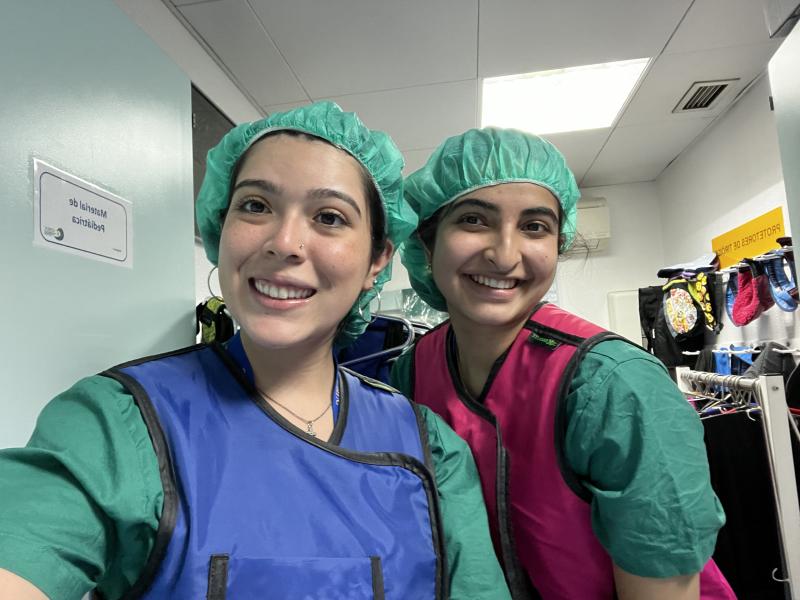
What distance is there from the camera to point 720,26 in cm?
253

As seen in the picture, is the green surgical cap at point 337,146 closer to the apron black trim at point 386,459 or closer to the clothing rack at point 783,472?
the apron black trim at point 386,459

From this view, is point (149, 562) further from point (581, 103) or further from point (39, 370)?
point (581, 103)

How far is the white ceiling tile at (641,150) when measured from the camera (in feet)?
11.9

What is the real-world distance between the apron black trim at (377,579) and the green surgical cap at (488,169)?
720 mm

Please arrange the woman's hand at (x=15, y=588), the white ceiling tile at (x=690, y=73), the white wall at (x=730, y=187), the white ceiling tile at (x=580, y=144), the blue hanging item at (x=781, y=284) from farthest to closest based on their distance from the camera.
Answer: the white ceiling tile at (x=580, y=144), the white wall at (x=730, y=187), the white ceiling tile at (x=690, y=73), the blue hanging item at (x=781, y=284), the woman's hand at (x=15, y=588)

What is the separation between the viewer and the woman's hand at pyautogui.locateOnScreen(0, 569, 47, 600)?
475 millimetres

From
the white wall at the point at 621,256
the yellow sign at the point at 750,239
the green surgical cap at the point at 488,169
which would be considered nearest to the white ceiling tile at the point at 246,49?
the green surgical cap at the point at 488,169

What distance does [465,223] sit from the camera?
1.10m

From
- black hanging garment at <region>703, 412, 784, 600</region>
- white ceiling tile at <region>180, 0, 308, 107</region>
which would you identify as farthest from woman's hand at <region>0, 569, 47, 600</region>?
white ceiling tile at <region>180, 0, 308, 107</region>

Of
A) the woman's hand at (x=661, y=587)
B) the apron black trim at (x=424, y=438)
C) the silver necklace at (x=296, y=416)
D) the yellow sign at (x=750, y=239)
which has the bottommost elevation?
the woman's hand at (x=661, y=587)

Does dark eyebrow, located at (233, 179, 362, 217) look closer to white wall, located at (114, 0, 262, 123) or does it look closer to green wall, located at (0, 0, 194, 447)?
green wall, located at (0, 0, 194, 447)

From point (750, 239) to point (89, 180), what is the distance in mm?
3616

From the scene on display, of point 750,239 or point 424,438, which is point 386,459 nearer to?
point 424,438

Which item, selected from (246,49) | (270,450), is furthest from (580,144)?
(270,450)
